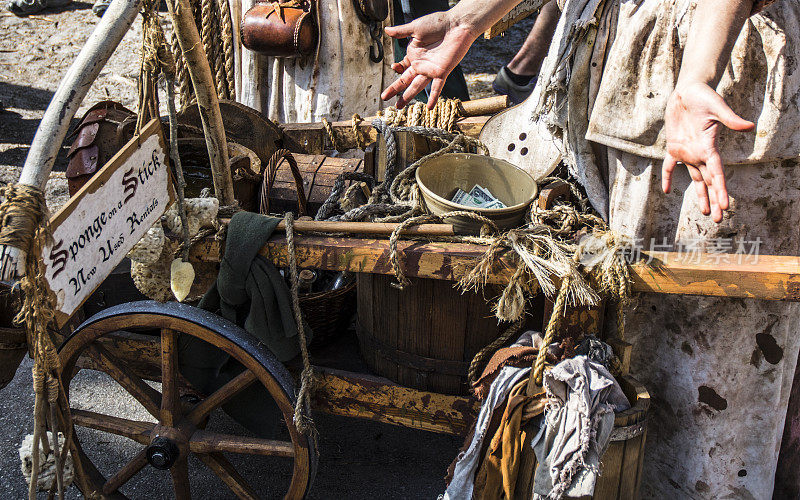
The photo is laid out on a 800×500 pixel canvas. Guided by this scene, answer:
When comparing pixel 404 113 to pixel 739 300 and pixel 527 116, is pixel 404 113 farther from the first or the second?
pixel 739 300

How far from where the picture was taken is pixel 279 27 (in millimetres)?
3758

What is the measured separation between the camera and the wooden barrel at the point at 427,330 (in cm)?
212

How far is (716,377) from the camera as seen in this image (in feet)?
6.68

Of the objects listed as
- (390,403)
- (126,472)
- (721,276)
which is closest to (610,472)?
(721,276)

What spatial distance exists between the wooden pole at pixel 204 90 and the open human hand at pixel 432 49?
577mm

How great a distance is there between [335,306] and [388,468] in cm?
75

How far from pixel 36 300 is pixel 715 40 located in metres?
1.71

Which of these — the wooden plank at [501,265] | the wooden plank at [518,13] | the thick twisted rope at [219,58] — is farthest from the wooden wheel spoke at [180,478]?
the wooden plank at [518,13]

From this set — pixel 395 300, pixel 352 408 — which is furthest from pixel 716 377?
pixel 352 408

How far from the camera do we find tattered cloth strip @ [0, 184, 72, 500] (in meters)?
1.38

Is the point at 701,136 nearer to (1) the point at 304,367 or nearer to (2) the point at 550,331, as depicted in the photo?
(2) the point at 550,331

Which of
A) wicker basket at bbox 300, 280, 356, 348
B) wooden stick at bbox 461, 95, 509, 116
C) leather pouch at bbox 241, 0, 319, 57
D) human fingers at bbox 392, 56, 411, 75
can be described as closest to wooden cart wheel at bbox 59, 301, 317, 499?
wicker basket at bbox 300, 280, 356, 348

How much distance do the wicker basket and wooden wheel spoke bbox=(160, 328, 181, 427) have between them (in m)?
0.46

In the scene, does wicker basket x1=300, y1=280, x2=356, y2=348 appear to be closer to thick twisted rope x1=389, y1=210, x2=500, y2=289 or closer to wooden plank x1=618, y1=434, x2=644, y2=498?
thick twisted rope x1=389, y1=210, x2=500, y2=289
